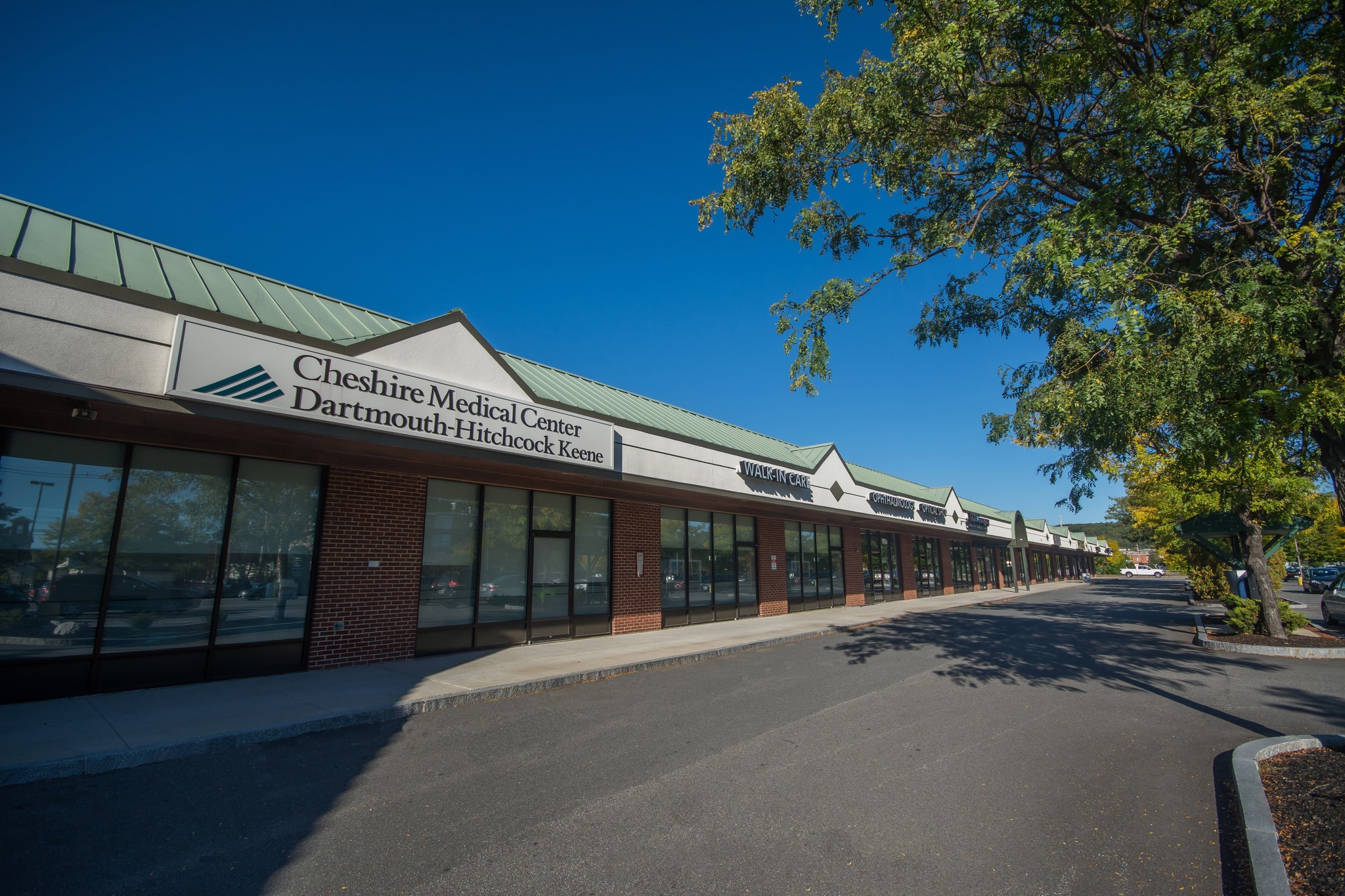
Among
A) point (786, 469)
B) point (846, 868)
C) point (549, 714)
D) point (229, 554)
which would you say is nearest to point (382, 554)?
point (229, 554)

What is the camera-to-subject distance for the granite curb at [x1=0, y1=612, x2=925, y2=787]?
5.29 meters

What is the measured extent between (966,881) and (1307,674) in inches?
417

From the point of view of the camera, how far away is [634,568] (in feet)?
50.5

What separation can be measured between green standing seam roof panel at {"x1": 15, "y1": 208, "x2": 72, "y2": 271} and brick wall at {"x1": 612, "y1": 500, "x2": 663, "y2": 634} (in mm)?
10463

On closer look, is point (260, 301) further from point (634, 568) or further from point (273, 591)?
point (634, 568)

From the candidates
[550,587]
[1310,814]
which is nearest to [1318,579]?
[1310,814]

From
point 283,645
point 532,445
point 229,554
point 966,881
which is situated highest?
point 532,445

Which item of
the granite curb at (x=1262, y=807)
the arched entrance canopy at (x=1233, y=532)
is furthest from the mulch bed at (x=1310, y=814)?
the arched entrance canopy at (x=1233, y=532)

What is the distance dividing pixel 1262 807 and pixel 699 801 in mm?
4129

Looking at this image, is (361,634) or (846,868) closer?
(846,868)

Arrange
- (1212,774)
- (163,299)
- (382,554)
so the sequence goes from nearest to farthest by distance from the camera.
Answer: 1. (1212,774)
2. (163,299)
3. (382,554)

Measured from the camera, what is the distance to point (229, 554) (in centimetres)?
923

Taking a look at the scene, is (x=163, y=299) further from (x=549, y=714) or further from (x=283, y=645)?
(x=549, y=714)

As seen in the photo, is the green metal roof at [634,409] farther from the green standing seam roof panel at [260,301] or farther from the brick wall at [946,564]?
the brick wall at [946,564]
